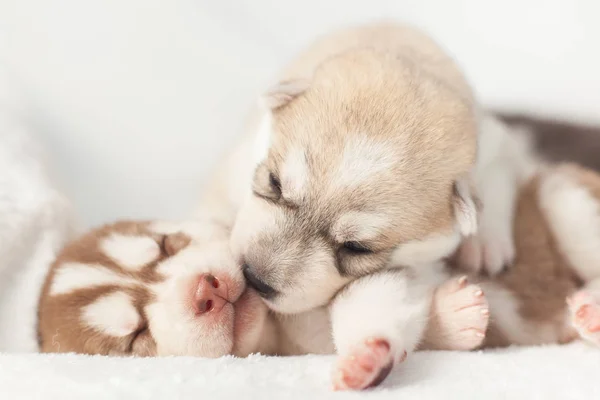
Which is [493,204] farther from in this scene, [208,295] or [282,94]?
[208,295]

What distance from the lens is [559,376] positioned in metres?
1.97

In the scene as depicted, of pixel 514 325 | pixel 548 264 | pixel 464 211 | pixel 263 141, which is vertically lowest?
pixel 514 325

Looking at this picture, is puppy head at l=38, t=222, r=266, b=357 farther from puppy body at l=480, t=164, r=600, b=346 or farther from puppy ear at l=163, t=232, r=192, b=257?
puppy body at l=480, t=164, r=600, b=346

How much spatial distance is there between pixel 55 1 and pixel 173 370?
303 cm

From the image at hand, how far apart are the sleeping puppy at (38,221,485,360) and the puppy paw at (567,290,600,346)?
0.33 m

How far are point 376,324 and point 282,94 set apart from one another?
34.0 inches

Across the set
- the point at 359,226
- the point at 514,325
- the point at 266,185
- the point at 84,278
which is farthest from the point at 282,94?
the point at 514,325

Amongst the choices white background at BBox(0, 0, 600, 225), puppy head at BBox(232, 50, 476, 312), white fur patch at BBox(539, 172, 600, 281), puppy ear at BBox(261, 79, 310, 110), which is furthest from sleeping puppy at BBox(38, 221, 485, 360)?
white background at BBox(0, 0, 600, 225)

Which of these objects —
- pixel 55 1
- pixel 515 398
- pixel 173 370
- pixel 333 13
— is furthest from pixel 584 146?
pixel 55 1

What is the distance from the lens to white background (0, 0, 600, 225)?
152 inches

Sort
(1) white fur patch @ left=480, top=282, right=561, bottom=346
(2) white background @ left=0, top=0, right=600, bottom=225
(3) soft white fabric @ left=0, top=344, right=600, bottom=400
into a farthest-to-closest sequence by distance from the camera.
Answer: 1. (2) white background @ left=0, top=0, right=600, bottom=225
2. (1) white fur patch @ left=480, top=282, right=561, bottom=346
3. (3) soft white fabric @ left=0, top=344, right=600, bottom=400

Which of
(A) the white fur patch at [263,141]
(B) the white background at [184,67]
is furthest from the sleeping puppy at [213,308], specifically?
(B) the white background at [184,67]

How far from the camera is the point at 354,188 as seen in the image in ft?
6.77

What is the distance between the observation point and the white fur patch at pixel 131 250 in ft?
7.41
